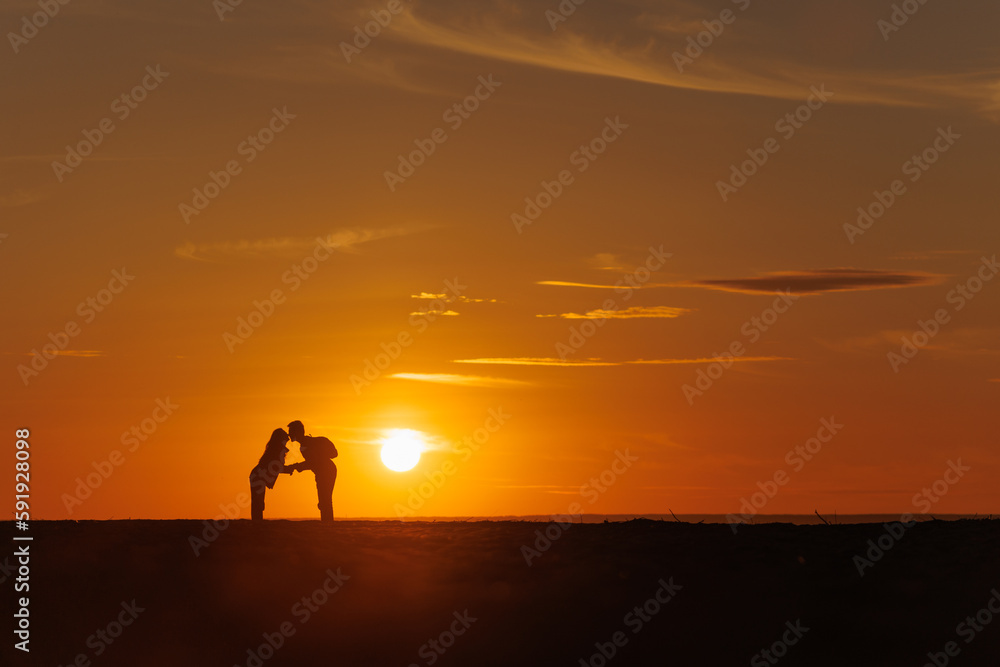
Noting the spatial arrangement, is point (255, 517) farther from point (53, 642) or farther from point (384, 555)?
point (53, 642)

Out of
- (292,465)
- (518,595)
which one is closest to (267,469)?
(292,465)

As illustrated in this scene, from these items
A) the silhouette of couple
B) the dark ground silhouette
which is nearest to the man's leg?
the silhouette of couple

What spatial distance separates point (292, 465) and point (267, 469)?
0.69 metres

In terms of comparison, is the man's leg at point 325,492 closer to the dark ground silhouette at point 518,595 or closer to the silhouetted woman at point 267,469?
the silhouetted woman at point 267,469

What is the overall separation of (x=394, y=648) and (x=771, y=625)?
6.18 m

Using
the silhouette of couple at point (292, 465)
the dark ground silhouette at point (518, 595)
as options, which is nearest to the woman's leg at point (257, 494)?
the silhouette of couple at point (292, 465)

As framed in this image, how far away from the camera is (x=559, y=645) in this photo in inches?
756

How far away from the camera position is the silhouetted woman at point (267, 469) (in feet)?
98.9

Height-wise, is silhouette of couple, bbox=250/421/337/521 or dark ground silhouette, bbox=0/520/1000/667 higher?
silhouette of couple, bbox=250/421/337/521

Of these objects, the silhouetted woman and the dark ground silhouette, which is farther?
the silhouetted woman

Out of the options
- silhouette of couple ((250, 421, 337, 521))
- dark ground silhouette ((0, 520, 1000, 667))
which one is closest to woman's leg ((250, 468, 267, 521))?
silhouette of couple ((250, 421, 337, 521))

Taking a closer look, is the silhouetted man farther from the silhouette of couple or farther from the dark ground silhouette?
the dark ground silhouette

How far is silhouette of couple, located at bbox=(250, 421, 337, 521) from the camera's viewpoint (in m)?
30.2

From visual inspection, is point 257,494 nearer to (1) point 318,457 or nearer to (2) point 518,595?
(1) point 318,457
